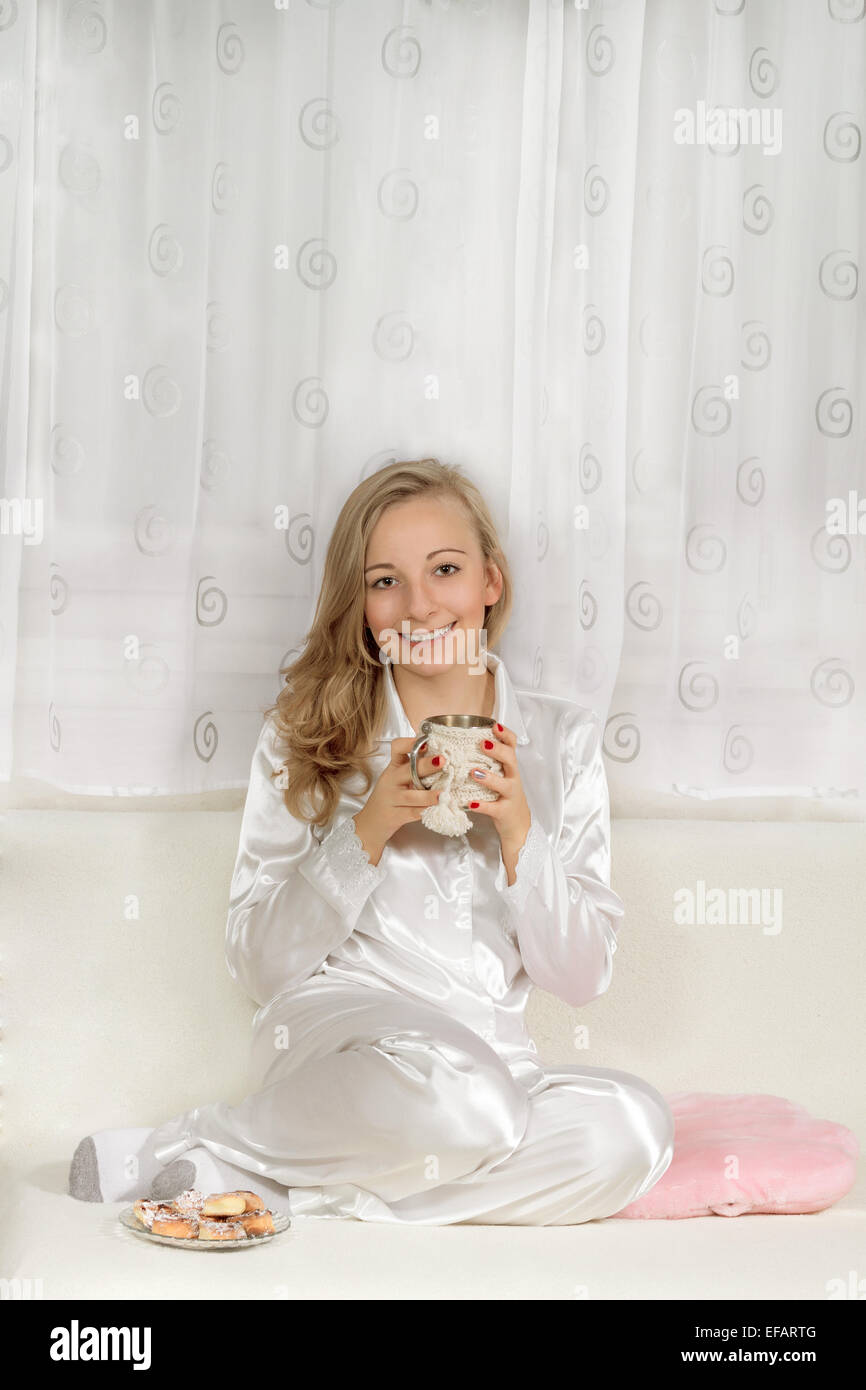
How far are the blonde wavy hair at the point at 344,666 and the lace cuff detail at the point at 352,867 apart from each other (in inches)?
3.9

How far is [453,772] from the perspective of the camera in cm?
167

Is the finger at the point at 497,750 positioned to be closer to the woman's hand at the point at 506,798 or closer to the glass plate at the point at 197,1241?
the woman's hand at the point at 506,798

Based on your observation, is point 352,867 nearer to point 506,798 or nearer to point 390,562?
point 506,798

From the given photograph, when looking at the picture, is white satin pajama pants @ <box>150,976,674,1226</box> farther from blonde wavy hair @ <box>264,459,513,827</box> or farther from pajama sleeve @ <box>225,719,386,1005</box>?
blonde wavy hair @ <box>264,459,513,827</box>

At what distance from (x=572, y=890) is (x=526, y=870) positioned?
0.11 m

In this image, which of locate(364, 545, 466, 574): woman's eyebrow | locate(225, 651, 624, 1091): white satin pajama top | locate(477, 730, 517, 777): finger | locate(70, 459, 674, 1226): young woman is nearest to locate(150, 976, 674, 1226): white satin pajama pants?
locate(70, 459, 674, 1226): young woman

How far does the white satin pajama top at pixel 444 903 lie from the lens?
177 centimetres

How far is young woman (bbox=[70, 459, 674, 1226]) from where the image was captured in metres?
1.62

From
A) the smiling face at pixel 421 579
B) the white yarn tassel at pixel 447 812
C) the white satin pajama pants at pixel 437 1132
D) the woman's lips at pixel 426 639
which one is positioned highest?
the smiling face at pixel 421 579

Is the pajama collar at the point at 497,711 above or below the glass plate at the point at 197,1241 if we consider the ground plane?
above

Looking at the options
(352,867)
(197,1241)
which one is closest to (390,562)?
(352,867)

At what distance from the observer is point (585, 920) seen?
1787mm

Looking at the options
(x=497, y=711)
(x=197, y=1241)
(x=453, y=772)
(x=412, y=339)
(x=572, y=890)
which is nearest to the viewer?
(x=197, y=1241)

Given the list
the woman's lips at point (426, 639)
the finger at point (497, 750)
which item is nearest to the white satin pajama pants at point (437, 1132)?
the finger at point (497, 750)
